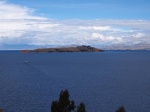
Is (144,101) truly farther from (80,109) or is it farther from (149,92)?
(80,109)

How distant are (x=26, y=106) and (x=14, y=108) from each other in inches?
113

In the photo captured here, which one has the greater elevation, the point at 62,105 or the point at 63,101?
the point at 63,101

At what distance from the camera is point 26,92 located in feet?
269

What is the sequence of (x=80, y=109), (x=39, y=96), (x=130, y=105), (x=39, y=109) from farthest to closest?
(x=39, y=96), (x=130, y=105), (x=39, y=109), (x=80, y=109)

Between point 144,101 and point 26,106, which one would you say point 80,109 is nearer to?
point 26,106

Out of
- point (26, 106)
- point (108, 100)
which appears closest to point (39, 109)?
point (26, 106)

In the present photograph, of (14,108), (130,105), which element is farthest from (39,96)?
(130,105)

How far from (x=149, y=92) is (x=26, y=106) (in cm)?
3503

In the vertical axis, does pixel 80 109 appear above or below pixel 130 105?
above

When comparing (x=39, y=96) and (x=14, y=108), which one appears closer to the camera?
(x=14, y=108)

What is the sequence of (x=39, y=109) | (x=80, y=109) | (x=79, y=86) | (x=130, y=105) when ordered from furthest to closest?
(x=79, y=86) < (x=130, y=105) < (x=39, y=109) < (x=80, y=109)

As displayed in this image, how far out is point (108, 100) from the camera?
71.1 meters

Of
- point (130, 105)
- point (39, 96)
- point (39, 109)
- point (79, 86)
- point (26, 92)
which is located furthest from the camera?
point (79, 86)

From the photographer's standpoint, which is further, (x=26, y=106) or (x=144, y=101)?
(x=144, y=101)
